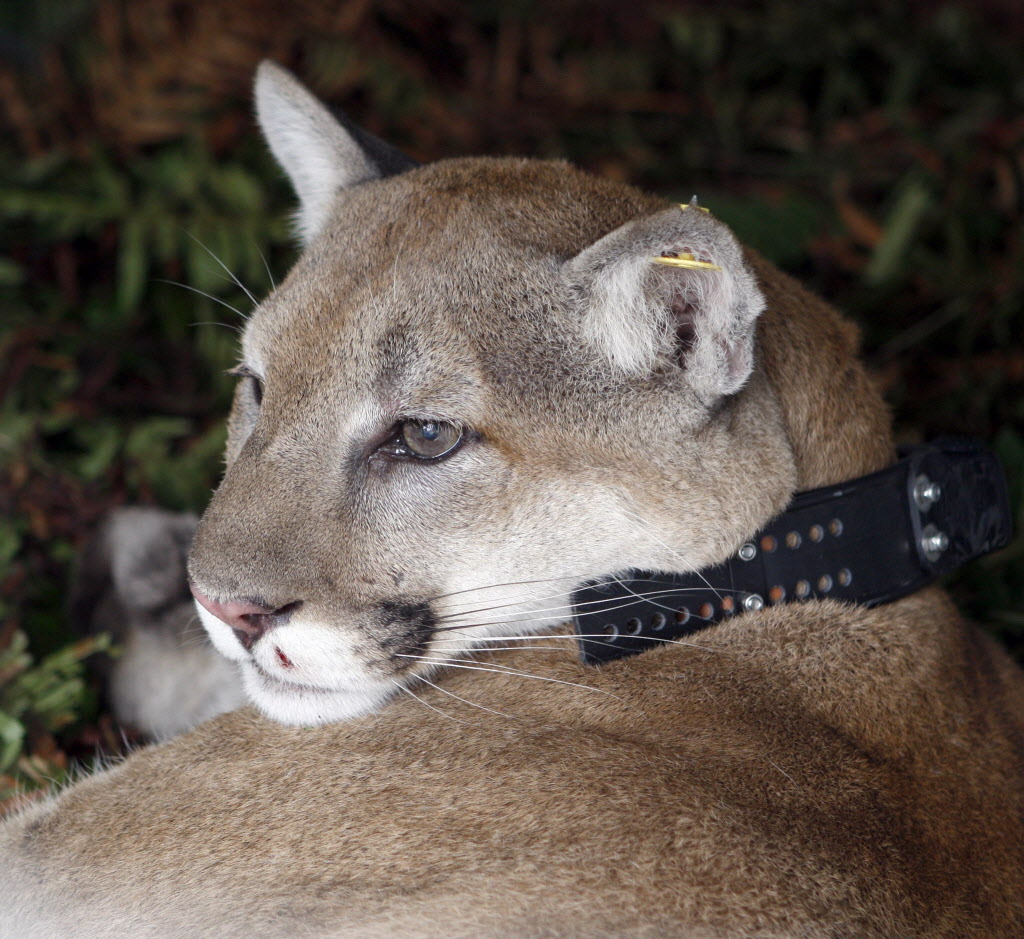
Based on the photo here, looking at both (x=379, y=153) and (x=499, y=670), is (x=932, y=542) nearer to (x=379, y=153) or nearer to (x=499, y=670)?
(x=499, y=670)

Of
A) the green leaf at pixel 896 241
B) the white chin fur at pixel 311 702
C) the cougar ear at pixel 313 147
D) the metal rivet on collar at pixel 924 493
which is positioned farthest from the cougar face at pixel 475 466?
the green leaf at pixel 896 241

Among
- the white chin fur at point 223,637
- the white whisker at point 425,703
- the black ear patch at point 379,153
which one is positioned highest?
the black ear patch at point 379,153

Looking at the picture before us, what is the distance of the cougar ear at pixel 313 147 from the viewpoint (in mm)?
3211

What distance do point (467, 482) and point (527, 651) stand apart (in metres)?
0.44

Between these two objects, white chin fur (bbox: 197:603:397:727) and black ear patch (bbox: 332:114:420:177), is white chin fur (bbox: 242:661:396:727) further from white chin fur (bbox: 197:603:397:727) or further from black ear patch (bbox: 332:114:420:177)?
black ear patch (bbox: 332:114:420:177)

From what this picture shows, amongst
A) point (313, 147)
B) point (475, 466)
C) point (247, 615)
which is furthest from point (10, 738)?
point (313, 147)

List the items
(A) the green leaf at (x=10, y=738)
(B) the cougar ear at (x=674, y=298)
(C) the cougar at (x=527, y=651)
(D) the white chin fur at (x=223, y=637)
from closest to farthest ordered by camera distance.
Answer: (C) the cougar at (x=527, y=651), (B) the cougar ear at (x=674, y=298), (D) the white chin fur at (x=223, y=637), (A) the green leaf at (x=10, y=738)

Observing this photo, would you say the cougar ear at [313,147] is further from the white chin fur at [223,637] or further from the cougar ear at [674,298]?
the white chin fur at [223,637]

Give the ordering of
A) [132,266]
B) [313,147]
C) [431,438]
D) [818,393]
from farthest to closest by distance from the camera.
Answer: [132,266], [313,147], [818,393], [431,438]

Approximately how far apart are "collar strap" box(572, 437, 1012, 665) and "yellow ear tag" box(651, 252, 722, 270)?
2.02 ft

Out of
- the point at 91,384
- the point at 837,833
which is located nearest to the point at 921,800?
the point at 837,833

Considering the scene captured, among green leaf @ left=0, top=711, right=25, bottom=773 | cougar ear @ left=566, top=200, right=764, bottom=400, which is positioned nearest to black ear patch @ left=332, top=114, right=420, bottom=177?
cougar ear @ left=566, top=200, right=764, bottom=400

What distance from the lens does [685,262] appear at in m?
2.21

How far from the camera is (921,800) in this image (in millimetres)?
2246
